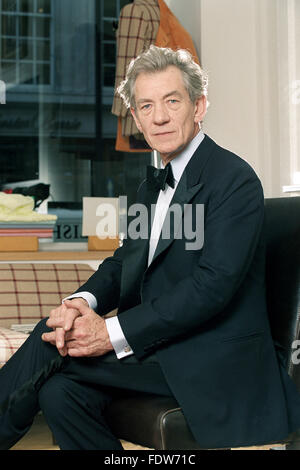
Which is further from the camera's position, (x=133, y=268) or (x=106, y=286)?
(x=106, y=286)

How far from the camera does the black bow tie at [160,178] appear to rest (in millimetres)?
1713

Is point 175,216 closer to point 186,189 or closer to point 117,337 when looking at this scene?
point 186,189

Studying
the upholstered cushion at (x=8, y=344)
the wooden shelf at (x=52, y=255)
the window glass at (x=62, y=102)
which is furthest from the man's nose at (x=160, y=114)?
the window glass at (x=62, y=102)

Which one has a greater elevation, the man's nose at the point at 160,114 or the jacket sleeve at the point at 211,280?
the man's nose at the point at 160,114

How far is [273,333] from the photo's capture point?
1715mm

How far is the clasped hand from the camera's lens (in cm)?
150

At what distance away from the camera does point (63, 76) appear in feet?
13.3

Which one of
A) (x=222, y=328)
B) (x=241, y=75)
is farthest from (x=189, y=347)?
(x=241, y=75)

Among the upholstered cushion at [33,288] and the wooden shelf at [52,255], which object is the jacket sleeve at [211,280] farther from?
the wooden shelf at [52,255]

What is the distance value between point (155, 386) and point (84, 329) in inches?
8.3

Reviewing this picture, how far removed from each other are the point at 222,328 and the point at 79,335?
0.32m

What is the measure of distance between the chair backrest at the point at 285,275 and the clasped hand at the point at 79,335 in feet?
1.45
